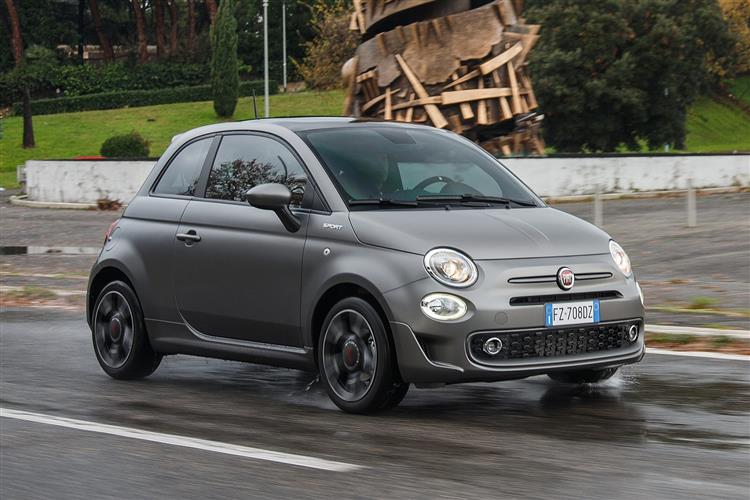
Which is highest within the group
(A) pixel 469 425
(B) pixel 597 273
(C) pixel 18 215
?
(B) pixel 597 273

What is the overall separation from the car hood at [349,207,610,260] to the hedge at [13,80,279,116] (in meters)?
86.9

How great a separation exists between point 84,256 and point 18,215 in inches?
533

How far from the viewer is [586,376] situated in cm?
835

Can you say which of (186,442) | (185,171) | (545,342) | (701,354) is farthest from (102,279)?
(701,354)

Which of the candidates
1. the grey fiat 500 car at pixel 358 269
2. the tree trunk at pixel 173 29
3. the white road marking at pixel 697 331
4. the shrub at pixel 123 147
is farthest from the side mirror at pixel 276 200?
the tree trunk at pixel 173 29

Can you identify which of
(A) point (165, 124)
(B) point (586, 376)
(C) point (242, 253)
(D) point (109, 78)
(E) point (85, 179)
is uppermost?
(C) point (242, 253)

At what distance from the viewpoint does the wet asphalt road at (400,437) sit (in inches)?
224

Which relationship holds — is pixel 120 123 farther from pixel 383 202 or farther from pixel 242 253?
pixel 383 202

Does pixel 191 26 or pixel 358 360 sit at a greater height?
pixel 191 26

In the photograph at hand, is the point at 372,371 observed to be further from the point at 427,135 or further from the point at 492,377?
the point at 427,135

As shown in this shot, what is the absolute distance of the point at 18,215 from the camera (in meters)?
35.6

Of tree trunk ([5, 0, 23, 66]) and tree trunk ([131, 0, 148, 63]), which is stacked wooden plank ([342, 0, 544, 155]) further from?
tree trunk ([131, 0, 148, 63])

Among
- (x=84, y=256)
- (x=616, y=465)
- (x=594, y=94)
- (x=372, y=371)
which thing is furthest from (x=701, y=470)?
(x=594, y=94)

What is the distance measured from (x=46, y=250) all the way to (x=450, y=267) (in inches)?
725
